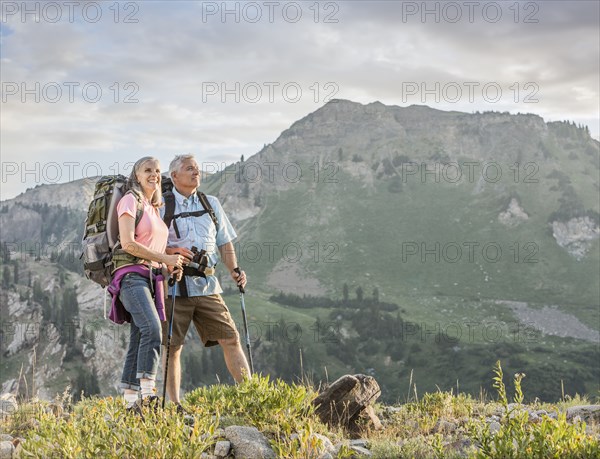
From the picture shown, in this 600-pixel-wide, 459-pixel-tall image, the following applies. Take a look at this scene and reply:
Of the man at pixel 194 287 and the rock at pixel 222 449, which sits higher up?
the man at pixel 194 287

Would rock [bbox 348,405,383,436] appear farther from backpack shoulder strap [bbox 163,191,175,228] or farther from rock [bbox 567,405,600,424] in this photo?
backpack shoulder strap [bbox 163,191,175,228]

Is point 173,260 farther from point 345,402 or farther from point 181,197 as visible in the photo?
point 345,402

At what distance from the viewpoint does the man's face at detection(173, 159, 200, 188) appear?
8391 mm

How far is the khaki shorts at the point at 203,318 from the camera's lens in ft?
27.1

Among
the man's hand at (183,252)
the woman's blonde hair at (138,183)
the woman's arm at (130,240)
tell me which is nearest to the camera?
the woman's arm at (130,240)

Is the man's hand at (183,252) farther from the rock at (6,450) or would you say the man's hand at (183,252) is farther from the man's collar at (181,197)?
the rock at (6,450)

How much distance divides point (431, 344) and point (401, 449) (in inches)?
7628

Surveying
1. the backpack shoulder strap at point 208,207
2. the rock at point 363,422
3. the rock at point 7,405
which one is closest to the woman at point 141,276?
the backpack shoulder strap at point 208,207

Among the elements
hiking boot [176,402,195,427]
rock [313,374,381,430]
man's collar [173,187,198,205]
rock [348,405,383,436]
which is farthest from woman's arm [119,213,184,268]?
rock [348,405,383,436]

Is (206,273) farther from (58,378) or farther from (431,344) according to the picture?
(431,344)

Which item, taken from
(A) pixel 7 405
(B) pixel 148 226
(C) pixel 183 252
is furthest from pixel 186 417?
(A) pixel 7 405

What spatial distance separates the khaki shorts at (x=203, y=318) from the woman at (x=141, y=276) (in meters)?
0.73

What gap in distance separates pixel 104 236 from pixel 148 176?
85cm

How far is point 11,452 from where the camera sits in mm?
5965
